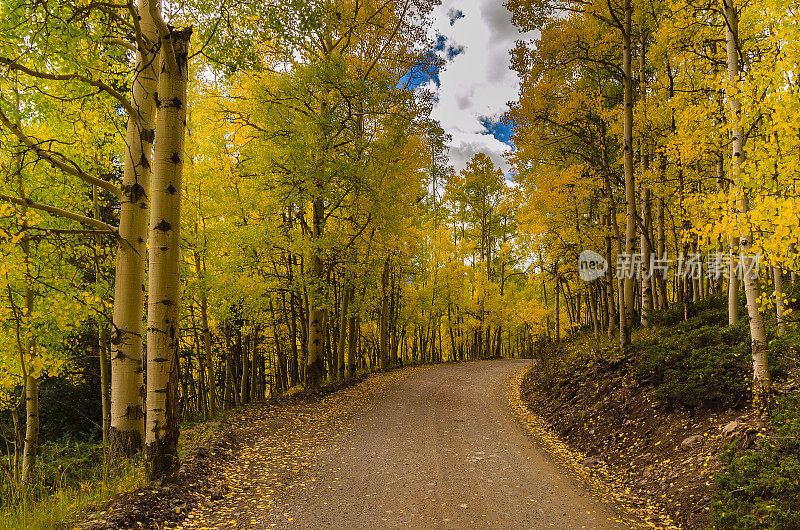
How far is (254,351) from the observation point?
1828 centimetres

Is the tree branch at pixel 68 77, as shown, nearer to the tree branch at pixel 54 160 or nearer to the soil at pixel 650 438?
the tree branch at pixel 54 160

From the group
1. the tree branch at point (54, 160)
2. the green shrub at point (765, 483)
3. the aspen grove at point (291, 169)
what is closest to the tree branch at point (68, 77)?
the aspen grove at point (291, 169)

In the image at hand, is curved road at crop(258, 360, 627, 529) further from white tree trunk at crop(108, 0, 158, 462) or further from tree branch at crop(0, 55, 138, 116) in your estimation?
tree branch at crop(0, 55, 138, 116)

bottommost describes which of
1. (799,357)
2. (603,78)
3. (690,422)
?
(690,422)

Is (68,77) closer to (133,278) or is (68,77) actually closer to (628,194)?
(133,278)

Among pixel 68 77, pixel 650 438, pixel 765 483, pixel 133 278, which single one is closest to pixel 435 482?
pixel 650 438

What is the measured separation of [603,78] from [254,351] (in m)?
17.0

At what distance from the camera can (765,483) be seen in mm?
3799

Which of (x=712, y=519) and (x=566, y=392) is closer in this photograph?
(x=712, y=519)

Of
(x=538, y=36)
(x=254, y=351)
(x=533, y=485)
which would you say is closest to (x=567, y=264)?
(x=538, y=36)

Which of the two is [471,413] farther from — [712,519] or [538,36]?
[538,36]

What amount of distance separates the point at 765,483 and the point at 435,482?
3.47m

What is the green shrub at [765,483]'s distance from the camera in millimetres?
3518

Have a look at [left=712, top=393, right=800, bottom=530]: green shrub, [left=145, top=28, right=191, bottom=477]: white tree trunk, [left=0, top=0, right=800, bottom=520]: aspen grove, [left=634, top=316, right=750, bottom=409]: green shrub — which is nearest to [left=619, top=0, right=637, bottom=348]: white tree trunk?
[left=0, top=0, right=800, bottom=520]: aspen grove
